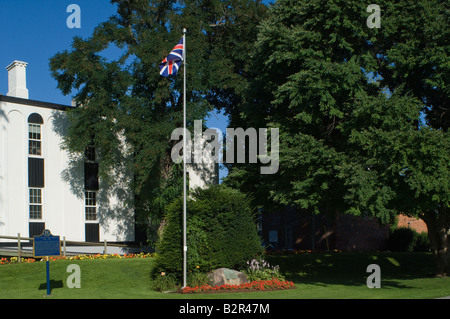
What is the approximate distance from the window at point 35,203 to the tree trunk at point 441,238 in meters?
22.5

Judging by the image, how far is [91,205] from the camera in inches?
1375

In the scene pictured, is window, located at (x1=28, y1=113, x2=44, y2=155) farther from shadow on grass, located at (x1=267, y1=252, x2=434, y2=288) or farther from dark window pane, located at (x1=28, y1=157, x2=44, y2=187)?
shadow on grass, located at (x1=267, y1=252, x2=434, y2=288)

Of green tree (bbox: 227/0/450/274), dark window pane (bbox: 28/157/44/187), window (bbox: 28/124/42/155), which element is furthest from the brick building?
window (bbox: 28/124/42/155)

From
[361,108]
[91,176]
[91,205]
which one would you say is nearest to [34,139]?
[91,176]

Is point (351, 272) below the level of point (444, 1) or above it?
below

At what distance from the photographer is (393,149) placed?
1919cm

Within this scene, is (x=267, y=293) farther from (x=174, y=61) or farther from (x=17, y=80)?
(x=17, y=80)

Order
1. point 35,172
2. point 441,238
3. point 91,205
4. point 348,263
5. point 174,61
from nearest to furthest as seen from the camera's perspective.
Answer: point 174,61, point 441,238, point 35,172, point 348,263, point 91,205

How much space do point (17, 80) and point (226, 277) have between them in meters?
21.5

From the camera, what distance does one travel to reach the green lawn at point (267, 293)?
693 inches

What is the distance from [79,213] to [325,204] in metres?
18.1
